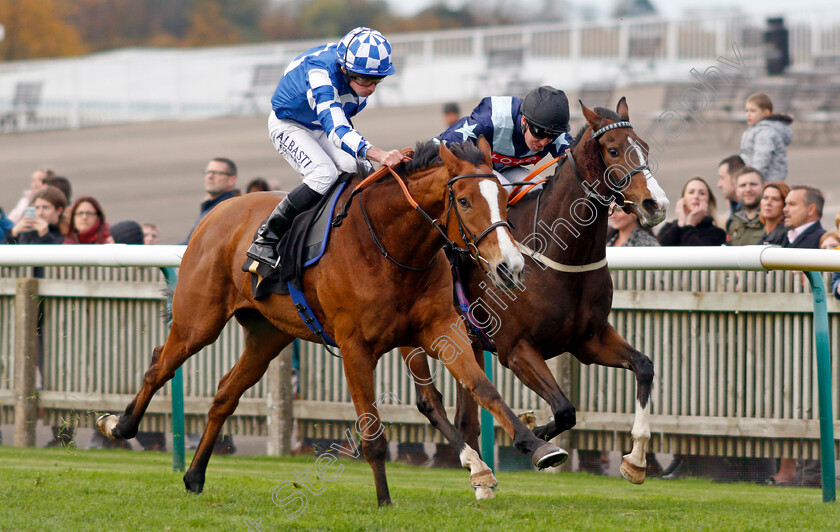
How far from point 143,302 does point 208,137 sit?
16.0 m

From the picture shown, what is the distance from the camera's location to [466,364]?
192 inches

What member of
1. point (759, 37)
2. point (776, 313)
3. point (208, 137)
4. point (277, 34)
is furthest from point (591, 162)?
point (277, 34)

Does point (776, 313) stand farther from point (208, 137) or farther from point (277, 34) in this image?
point (277, 34)

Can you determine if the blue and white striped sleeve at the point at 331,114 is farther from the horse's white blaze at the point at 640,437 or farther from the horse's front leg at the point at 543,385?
the horse's white blaze at the point at 640,437

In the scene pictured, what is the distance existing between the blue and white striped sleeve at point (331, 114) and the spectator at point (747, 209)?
3.42 metres

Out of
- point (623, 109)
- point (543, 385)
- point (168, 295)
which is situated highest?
point (623, 109)

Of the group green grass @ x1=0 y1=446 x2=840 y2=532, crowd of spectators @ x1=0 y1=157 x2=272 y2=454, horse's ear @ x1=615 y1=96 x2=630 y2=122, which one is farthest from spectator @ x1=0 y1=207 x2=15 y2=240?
horse's ear @ x1=615 y1=96 x2=630 y2=122

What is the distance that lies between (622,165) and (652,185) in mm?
194

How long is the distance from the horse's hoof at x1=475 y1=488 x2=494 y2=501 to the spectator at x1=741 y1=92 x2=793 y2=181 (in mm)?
4640

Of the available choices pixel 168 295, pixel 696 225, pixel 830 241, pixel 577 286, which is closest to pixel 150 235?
pixel 168 295

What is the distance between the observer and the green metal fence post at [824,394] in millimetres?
5184

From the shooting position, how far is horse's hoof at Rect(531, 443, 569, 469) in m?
4.48

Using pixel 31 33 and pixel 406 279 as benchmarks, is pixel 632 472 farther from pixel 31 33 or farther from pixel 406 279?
pixel 31 33

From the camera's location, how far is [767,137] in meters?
8.73
